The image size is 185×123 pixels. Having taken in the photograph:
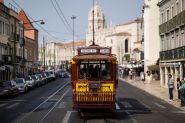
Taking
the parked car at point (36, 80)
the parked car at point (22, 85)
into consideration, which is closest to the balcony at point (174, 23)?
the parked car at point (36, 80)

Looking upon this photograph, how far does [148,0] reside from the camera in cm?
7519

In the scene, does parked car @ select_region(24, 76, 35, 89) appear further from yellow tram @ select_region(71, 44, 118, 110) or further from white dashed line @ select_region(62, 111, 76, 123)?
yellow tram @ select_region(71, 44, 118, 110)

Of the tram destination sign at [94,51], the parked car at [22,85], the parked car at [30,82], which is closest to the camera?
the tram destination sign at [94,51]

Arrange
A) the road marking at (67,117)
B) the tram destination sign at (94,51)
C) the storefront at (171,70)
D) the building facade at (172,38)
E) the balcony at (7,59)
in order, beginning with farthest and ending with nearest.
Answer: the balcony at (7,59), the storefront at (171,70), the building facade at (172,38), the tram destination sign at (94,51), the road marking at (67,117)

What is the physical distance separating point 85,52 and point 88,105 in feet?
8.69

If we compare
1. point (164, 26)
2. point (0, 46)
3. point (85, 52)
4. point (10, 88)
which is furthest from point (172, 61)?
point (85, 52)

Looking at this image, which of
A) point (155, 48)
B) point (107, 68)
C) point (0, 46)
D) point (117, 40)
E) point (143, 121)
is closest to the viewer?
point (143, 121)

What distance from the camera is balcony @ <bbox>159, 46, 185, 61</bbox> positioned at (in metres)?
42.9

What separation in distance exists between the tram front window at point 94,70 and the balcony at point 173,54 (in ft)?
74.4

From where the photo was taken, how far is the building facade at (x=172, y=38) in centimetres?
4325

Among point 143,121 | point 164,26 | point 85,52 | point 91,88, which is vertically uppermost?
point 164,26

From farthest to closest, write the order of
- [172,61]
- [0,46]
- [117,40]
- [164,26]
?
1. [117,40]
2. [0,46]
3. [164,26]
4. [172,61]

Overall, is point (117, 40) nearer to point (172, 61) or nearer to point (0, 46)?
point (0, 46)

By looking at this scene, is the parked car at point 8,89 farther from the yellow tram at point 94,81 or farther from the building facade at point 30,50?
the building facade at point 30,50
